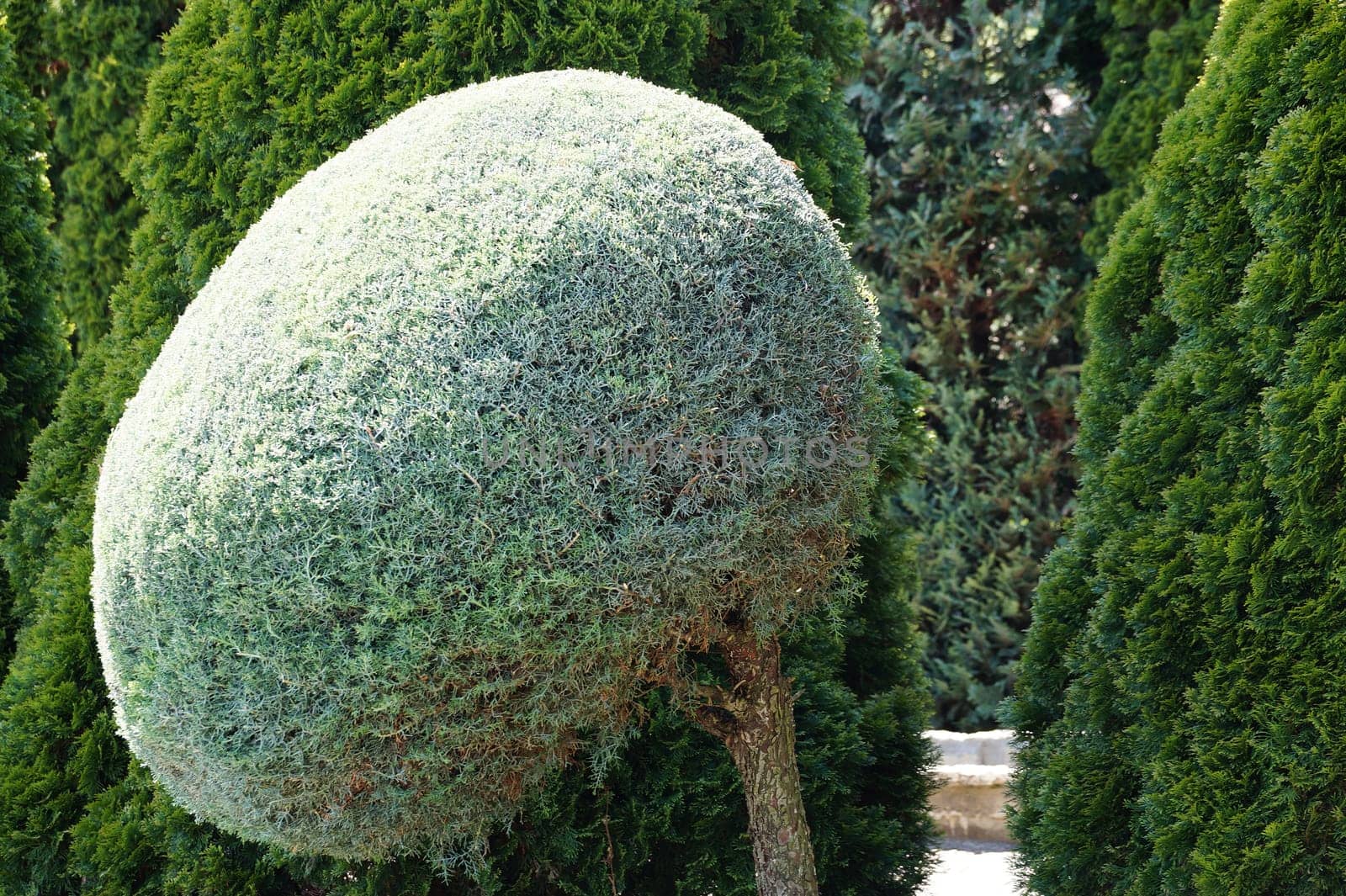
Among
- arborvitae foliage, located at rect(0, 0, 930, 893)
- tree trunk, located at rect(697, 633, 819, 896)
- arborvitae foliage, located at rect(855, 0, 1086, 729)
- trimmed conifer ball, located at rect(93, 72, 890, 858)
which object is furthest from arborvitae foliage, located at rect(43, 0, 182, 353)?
arborvitae foliage, located at rect(855, 0, 1086, 729)

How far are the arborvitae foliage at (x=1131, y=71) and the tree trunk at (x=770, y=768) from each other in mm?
3400

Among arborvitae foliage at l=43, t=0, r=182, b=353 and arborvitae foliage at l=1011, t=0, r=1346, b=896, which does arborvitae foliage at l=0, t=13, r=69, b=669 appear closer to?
arborvitae foliage at l=43, t=0, r=182, b=353

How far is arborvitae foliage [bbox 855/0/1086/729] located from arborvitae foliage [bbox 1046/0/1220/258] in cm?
26

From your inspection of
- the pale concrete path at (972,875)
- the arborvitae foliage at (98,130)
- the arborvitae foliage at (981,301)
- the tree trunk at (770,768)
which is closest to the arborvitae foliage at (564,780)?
the tree trunk at (770,768)

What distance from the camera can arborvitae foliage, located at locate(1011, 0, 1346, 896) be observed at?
109 inches

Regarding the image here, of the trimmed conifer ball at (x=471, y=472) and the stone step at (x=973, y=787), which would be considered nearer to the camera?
the trimmed conifer ball at (x=471, y=472)

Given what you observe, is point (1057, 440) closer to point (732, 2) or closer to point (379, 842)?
point (732, 2)

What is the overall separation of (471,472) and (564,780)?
1742 millimetres

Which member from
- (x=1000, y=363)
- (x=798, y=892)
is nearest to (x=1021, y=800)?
(x=798, y=892)

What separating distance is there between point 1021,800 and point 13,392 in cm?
409

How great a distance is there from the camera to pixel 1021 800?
3.58 m

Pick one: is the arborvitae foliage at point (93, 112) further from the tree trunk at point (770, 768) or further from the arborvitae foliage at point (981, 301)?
the arborvitae foliage at point (981, 301)

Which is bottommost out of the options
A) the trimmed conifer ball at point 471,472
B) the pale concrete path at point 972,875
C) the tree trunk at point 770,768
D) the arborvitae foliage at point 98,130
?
the pale concrete path at point 972,875

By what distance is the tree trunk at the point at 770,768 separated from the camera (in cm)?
287
